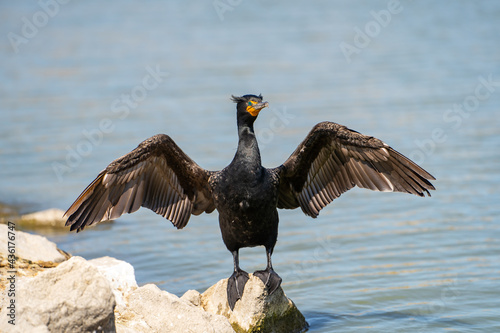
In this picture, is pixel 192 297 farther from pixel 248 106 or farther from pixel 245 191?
pixel 248 106

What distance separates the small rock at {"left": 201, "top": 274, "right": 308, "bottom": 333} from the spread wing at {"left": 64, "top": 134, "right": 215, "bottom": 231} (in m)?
1.14

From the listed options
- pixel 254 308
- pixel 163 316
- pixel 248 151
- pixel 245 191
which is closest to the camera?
pixel 163 316

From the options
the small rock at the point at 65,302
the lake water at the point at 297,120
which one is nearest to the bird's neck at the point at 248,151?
the lake water at the point at 297,120

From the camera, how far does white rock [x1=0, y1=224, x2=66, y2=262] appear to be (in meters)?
8.38

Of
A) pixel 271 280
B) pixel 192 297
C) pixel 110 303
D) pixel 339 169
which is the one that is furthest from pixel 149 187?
pixel 110 303

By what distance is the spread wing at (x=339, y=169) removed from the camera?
285 inches

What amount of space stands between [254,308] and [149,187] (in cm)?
179

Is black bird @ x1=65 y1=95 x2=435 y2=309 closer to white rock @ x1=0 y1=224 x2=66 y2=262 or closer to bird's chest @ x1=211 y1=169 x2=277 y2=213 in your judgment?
bird's chest @ x1=211 y1=169 x2=277 y2=213

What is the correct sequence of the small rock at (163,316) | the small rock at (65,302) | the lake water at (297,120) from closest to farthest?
the small rock at (65,302) → the small rock at (163,316) → the lake water at (297,120)

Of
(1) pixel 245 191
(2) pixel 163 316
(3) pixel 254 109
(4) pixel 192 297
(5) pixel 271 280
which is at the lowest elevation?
(2) pixel 163 316

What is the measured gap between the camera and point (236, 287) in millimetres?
7113

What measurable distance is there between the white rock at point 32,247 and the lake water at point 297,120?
1442 millimetres

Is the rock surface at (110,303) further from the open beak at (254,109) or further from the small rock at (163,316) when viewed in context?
the open beak at (254,109)

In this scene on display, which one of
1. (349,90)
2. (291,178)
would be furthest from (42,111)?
(291,178)
